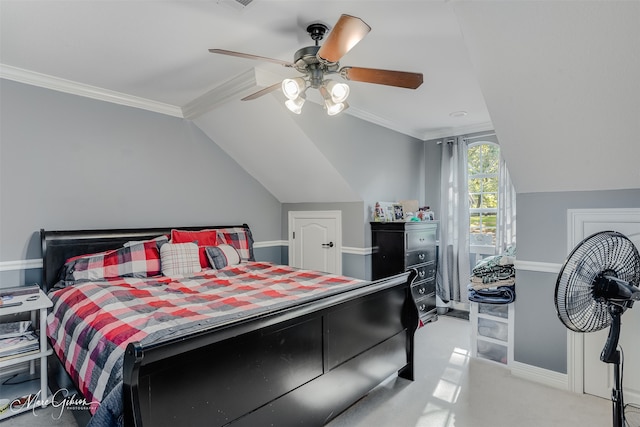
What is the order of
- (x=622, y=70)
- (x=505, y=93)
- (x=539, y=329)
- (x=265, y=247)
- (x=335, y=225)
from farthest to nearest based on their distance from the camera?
1. (x=265, y=247)
2. (x=335, y=225)
3. (x=539, y=329)
4. (x=505, y=93)
5. (x=622, y=70)

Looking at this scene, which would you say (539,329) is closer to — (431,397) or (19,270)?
(431,397)

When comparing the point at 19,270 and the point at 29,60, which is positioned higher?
the point at 29,60

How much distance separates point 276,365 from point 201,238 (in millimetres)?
2132

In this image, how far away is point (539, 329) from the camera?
2.52m

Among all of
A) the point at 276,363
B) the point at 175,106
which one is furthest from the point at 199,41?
the point at 276,363

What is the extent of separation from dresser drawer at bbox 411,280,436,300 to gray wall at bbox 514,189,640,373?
4.07ft

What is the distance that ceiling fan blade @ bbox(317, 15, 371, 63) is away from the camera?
4.64 feet

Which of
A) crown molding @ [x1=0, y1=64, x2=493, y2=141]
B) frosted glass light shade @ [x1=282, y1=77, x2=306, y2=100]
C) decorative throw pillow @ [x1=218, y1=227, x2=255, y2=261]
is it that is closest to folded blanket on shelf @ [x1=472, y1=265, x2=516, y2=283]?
crown molding @ [x1=0, y1=64, x2=493, y2=141]

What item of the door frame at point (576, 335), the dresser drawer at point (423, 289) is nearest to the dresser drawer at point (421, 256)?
the dresser drawer at point (423, 289)

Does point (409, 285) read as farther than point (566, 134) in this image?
Yes

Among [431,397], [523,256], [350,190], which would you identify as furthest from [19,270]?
[523,256]

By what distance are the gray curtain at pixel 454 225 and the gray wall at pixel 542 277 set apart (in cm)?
162

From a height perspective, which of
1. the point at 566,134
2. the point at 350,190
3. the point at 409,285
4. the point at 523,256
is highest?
the point at 566,134

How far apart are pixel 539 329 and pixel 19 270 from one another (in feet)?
13.3
